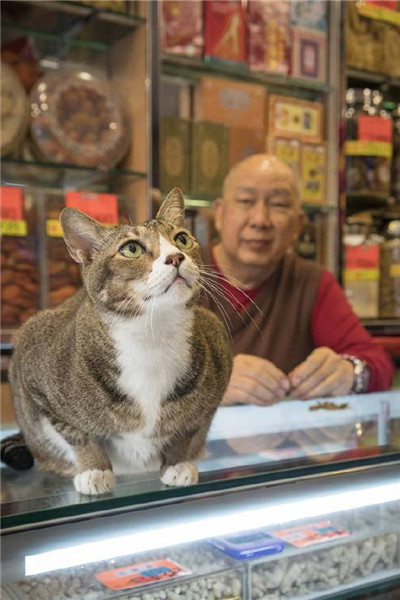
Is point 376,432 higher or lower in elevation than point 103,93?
lower

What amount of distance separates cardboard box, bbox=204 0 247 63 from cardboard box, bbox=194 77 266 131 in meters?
0.10

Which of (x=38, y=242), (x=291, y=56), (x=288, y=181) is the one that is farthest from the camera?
(x=291, y=56)

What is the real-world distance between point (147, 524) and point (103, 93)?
177 centimetres

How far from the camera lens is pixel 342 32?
2.63 metres

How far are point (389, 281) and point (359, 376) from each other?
4.61 feet

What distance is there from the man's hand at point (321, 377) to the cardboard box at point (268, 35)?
157 centimetres

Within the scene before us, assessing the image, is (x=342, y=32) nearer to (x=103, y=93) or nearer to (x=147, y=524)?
(x=103, y=93)

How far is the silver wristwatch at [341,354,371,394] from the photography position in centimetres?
137

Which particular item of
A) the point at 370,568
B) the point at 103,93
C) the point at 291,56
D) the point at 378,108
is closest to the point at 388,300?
the point at 378,108

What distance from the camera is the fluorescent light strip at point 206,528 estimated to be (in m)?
0.59

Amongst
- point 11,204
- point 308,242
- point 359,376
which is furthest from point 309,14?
point 359,376

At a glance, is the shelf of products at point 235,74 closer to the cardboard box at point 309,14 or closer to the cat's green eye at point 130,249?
the cardboard box at point 309,14

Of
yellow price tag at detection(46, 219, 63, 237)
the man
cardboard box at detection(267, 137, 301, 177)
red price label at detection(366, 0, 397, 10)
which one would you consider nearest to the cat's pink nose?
the man

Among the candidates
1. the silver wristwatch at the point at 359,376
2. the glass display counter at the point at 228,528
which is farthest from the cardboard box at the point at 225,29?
the glass display counter at the point at 228,528
